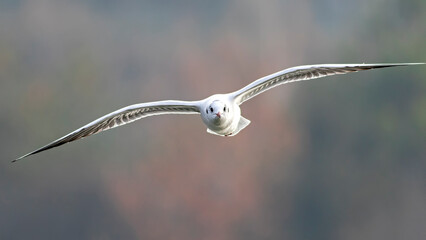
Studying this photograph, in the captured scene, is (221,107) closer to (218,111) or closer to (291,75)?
(218,111)

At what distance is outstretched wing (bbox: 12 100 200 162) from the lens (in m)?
9.23

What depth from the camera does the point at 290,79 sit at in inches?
365

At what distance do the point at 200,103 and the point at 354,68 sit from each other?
8.25ft

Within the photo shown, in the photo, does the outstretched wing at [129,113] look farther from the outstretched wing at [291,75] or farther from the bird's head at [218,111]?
the outstretched wing at [291,75]

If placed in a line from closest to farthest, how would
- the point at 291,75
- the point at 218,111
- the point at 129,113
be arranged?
the point at 218,111 < the point at 291,75 < the point at 129,113

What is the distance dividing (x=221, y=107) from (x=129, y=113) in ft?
6.36

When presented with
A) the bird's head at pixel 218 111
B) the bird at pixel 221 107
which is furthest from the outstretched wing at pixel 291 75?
the bird's head at pixel 218 111

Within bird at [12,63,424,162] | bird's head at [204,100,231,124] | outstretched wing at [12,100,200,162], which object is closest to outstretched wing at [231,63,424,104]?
bird at [12,63,424,162]

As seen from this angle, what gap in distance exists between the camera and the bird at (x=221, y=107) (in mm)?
8578

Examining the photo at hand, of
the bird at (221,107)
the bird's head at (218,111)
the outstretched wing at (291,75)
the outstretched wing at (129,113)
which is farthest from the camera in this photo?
the outstretched wing at (129,113)

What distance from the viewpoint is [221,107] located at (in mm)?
8461

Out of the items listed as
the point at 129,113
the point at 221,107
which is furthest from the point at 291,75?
the point at 129,113

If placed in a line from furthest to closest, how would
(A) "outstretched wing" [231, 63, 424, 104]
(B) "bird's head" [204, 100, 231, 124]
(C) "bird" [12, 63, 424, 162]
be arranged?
1. (A) "outstretched wing" [231, 63, 424, 104]
2. (C) "bird" [12, 63, 424, 162]
3. (B) "bird's head" [204, 100, 231, 124]

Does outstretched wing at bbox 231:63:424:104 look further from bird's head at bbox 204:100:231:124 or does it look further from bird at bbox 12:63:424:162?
bird's head at bbox 204:100:231:124
